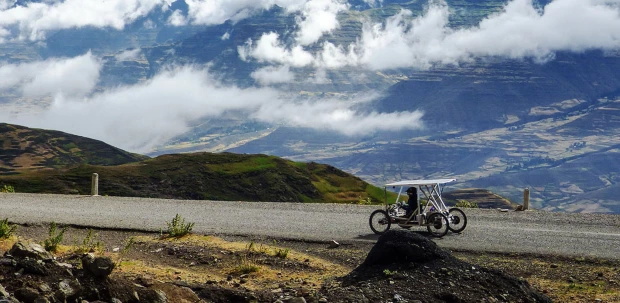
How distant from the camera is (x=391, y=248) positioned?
15.6 m

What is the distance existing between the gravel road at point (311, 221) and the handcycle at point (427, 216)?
0.40 metres

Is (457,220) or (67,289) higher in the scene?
(457,220)

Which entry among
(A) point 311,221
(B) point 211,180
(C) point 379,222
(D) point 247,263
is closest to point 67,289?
(D) point 247,263

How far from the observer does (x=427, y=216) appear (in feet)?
77.3

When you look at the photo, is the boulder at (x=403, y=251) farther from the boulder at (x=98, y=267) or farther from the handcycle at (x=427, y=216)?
the handcycle at (x=427, y=216)

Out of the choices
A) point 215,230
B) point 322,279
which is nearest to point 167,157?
point 215,230

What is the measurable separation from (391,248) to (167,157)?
8925cm

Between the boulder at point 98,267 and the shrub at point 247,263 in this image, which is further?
the shrub at point 247,263

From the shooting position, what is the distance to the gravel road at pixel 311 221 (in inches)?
885

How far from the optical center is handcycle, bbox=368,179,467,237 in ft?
77.2

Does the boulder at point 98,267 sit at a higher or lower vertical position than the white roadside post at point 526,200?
lower

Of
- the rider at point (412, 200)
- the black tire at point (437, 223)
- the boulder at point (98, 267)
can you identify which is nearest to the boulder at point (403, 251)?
the boulder at point (98, 267)

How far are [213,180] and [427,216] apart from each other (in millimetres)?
77066

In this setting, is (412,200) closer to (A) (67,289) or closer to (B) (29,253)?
(B) (29,253)
